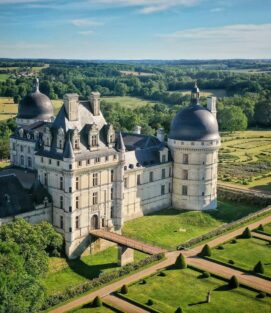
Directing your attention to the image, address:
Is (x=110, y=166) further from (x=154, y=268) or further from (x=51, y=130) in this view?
(x=154, y=268)

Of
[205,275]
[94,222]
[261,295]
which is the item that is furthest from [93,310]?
[94,222]

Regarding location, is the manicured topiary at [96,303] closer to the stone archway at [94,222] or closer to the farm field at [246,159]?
the stone archway at [94,222]

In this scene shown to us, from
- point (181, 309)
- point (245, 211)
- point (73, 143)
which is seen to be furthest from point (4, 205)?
point (245, 211)

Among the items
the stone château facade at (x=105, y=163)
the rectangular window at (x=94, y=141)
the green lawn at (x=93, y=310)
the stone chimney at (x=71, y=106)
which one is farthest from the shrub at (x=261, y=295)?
the stone chimney at (x=71, y=106)

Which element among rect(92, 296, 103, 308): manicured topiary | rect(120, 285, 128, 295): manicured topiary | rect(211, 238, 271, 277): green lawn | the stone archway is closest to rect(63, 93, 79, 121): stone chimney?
the stone archway

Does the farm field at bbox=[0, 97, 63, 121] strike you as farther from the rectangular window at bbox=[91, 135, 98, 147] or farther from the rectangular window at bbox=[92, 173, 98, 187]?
the rectangular window at bbox=[92, 173, 98, 187]

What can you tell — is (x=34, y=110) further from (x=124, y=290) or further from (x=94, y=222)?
(x=124, y=290)
